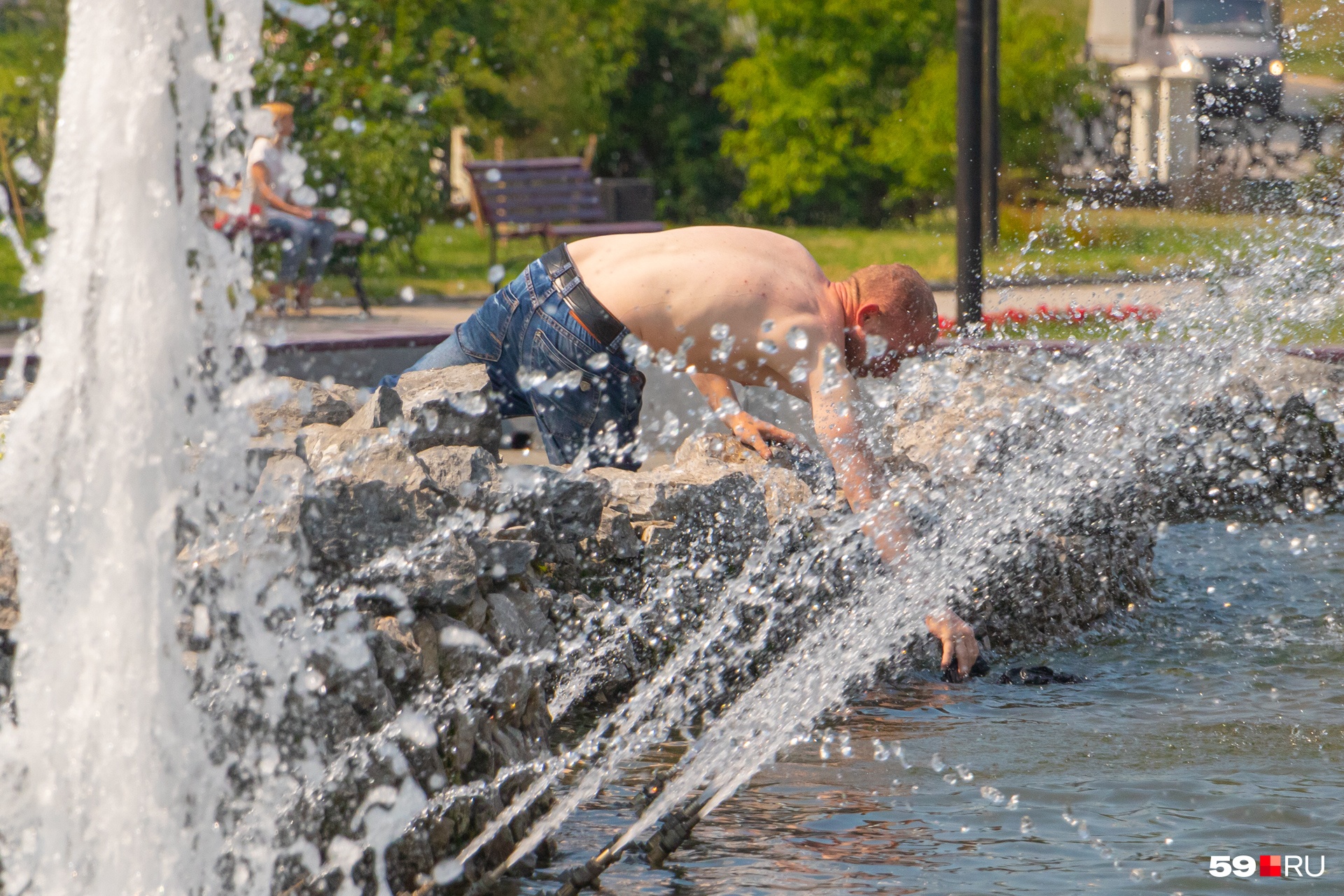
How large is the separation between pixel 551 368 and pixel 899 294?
973 millimetres

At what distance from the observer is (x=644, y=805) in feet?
11.0

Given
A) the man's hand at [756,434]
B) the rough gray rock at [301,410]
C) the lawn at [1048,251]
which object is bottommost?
the man's hand at [756,434]

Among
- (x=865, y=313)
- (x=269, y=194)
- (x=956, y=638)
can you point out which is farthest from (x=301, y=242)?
(x=956, y=638)

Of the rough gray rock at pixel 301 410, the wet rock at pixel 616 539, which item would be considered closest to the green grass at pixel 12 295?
the rough gray rock at pixel 301 410

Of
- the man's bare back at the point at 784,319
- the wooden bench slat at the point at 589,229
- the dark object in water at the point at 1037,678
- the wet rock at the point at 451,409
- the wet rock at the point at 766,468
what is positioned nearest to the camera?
the man's bare back at the point at 784,319

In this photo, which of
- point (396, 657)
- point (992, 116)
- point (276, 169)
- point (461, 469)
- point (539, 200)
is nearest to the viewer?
point (396, 657)

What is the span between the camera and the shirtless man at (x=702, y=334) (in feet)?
12.5

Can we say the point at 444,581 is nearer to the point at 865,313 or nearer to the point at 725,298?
the point at 725,298

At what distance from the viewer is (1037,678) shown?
4484 mm

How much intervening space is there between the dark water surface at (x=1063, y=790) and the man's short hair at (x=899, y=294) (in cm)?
108

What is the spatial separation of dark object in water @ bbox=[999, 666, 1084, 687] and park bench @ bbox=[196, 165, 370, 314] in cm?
572

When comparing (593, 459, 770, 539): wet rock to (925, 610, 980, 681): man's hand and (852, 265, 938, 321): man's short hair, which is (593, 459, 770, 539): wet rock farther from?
(925, 610, 980, 681): man's hand

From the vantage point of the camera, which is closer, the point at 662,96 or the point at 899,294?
the point at 899,294

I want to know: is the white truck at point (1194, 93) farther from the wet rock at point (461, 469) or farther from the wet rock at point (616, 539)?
the wet rock at point (461, 469)
